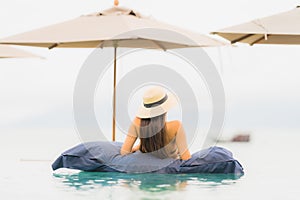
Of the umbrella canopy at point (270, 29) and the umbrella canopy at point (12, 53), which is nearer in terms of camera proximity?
the umbrella canopy at point (270, 29)

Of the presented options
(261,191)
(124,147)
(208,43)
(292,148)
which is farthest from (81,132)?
(292,148)

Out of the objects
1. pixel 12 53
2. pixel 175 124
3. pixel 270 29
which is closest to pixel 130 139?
pixel 175 124

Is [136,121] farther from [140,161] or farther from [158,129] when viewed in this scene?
[140,161]

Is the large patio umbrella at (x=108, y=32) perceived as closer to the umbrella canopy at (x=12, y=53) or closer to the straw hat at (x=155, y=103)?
the straw hat at (x=155, y=103)

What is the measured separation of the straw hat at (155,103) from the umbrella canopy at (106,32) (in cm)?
67

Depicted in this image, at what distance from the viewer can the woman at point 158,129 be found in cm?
924

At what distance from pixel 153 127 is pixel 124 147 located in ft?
1.78

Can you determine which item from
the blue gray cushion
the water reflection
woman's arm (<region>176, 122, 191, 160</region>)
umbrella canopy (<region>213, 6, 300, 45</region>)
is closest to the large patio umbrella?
umbrella canopy (<region>213, 6, 300, 45</region>)

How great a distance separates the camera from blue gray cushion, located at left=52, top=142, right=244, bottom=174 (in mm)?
9211

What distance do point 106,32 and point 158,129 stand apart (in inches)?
54.9

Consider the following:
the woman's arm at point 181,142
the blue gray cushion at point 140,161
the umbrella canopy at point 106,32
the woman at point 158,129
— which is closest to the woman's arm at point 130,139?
the woman at point 158,129

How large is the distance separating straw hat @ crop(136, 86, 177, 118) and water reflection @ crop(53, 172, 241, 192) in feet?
2.57

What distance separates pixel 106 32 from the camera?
9.27 meters

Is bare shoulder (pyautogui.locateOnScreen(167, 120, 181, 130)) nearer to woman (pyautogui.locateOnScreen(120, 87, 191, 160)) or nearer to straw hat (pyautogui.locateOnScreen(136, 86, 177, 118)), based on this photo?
woman (pyautogui.locateOnScreen(120, 87, 191, 160))
